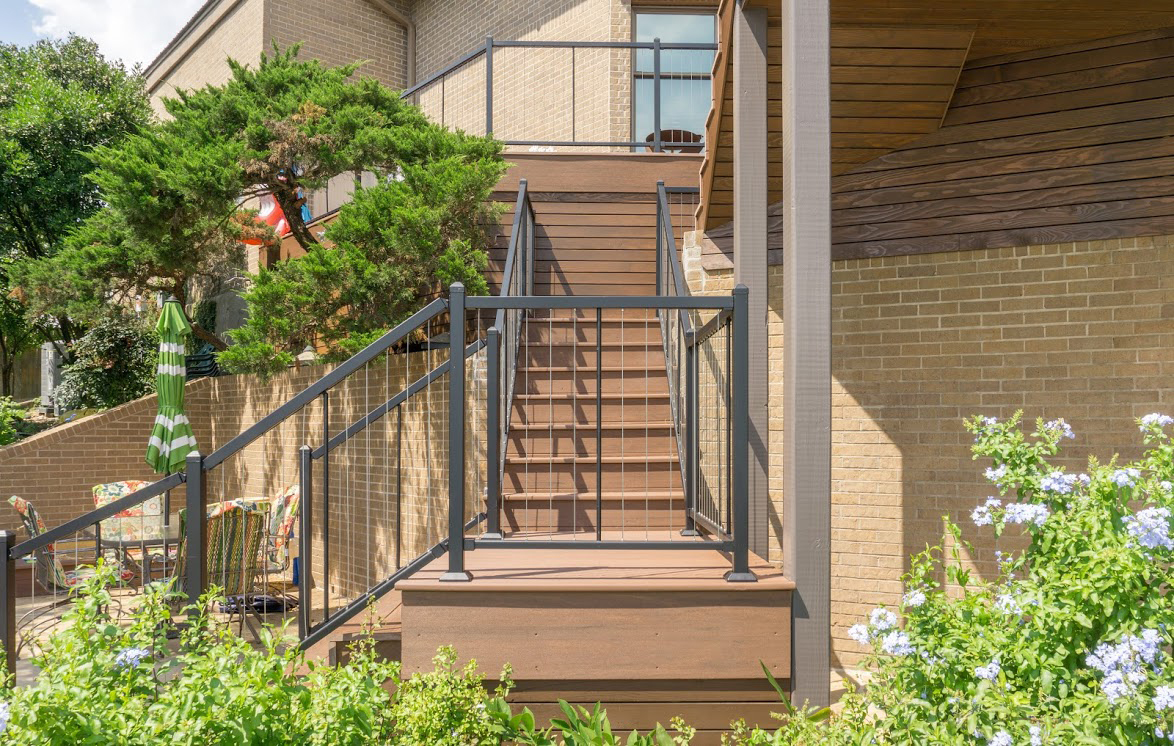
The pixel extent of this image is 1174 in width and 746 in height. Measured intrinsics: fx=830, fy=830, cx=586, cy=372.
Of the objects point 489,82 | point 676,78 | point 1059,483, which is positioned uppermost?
point 676,78

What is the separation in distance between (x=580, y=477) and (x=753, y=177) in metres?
1.81

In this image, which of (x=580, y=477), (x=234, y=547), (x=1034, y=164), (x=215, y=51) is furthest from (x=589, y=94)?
(x=215, y=51)

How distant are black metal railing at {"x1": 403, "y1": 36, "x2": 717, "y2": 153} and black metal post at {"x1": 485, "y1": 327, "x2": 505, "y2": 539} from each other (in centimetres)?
451

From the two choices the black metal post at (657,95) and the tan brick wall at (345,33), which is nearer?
the black metal post at (657,95)

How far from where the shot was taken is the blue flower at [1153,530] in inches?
74.5

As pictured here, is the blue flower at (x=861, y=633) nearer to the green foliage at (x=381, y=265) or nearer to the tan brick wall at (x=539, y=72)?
the green foliage at (x=381, y=265)

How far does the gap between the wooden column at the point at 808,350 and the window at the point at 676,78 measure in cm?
591

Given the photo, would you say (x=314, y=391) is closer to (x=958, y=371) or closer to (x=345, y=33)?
(x=958, y=371)

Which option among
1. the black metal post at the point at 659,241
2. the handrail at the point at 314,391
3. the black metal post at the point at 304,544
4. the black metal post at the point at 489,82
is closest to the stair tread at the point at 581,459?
the black metal post at the point at 304,544

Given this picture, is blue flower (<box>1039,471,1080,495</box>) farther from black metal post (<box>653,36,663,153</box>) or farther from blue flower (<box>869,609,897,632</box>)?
black metal post (<box>653,36,663,153</box>)

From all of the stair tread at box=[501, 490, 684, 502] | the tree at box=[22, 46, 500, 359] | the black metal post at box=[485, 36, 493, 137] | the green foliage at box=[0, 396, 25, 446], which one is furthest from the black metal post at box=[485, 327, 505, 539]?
the green foliage at box=[0, 396, 25, 446]

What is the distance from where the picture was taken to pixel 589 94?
9.62 meters

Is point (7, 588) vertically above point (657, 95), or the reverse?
point (657, 95)

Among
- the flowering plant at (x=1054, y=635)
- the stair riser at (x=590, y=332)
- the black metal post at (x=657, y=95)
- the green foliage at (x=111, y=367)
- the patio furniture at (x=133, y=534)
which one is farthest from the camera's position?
the green foliage at (x=111, y=367)
